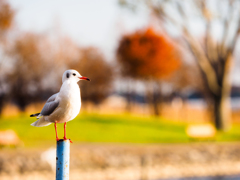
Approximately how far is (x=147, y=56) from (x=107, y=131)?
1931 cm

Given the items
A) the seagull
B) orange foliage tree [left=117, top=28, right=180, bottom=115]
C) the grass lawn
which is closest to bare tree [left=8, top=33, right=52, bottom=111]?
orange foliage tree [left=117, top=28, right=180, bottom=115]

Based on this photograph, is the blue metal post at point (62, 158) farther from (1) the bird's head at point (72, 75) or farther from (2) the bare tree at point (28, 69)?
(2) the bare tree at point (28, 69)

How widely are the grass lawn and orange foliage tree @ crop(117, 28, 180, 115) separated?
45.6ft

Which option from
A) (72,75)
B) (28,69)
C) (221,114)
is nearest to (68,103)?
(72,75)

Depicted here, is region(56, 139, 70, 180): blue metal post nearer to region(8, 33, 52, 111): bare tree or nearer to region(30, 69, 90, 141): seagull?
region(30, 69, 90, 141): seagull

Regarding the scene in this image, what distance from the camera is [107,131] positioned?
79.0 ft

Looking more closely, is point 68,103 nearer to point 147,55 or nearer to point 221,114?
point 221,114

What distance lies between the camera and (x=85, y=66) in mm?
43656

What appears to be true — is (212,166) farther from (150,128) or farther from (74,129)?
(74,129)

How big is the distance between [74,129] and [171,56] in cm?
2277

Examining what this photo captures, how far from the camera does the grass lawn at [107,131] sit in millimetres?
22453

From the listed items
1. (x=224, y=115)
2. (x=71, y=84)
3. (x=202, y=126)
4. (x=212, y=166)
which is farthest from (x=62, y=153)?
(x=224, y=115)

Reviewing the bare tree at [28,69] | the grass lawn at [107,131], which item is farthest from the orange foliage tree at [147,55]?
the grass lawn at [107,131]

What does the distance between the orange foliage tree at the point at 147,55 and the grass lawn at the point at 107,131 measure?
1390 cm
